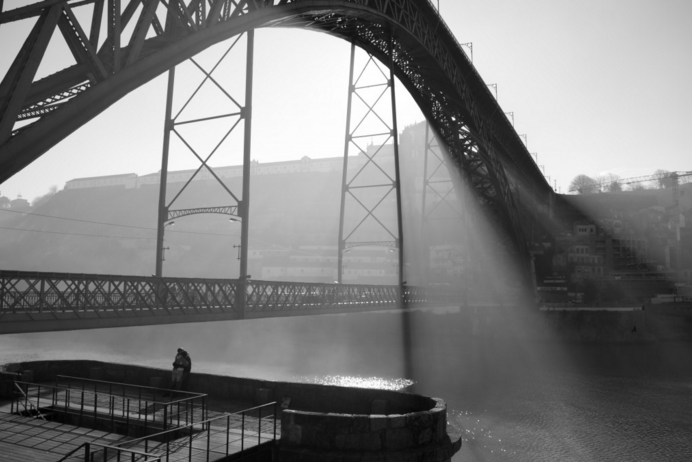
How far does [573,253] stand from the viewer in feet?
253

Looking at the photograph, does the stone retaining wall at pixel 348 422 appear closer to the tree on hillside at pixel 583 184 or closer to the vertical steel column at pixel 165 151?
the vertical steel column at pixel 165 151

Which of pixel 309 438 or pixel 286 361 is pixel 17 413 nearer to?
pixel 309 438

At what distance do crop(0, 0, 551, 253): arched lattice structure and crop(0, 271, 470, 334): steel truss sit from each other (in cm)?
357

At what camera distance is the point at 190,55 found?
11.7 metres

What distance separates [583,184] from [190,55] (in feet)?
457

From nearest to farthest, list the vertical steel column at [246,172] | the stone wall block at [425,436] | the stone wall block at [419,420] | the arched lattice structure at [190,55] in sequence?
the arched lattice structure at [190,55] < the stone wall block at [419,420] < the stone wall block at [425,436] < the vertical steel column at [246,172]

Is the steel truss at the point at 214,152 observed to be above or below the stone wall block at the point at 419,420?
above

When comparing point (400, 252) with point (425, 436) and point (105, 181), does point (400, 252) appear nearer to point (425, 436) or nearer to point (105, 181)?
point (425, 436)

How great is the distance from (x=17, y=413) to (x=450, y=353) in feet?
102

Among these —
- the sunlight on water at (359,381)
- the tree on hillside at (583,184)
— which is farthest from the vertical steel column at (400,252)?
the tree on hillside at (583,184)

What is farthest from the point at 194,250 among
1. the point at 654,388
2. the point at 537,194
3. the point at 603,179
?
the point at 603,179

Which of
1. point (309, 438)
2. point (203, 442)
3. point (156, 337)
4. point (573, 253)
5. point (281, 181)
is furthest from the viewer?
point (281, 181)

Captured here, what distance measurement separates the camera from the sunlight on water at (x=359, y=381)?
27.4 meters

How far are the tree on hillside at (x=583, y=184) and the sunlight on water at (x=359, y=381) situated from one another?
11018 cm
